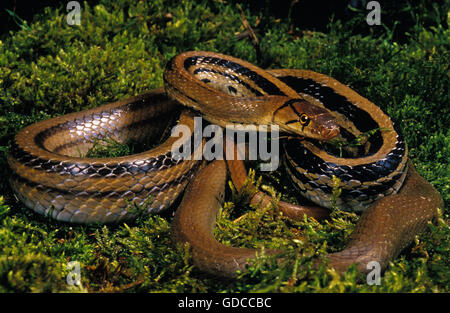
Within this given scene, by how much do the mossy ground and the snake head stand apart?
709mm

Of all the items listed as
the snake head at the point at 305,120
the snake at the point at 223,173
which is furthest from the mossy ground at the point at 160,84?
the snake head at the point at 305,120

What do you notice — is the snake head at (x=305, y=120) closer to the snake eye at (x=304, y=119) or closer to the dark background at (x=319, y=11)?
the snake eye at (x=304, y=119)

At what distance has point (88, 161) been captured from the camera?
392cm

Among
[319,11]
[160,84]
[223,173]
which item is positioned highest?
[319,11]

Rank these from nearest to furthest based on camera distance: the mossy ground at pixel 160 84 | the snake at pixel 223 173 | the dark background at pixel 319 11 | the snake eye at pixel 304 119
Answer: the mossy ground at pixel 160 84 → the snake at pixel 223 173 → the snake eye at pixel 304 119 → the dark background at pixel 319 11

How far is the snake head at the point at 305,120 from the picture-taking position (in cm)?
417

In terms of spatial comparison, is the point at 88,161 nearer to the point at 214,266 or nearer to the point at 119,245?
the point at 119,245

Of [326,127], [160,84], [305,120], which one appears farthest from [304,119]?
[160,84]

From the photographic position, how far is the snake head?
417 cm

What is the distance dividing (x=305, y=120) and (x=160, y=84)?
8.47 feet

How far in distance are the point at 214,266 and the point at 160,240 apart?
2.76 ft

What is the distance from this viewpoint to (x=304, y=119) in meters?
4.32

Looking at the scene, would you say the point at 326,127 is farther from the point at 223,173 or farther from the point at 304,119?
the point at 223,173
